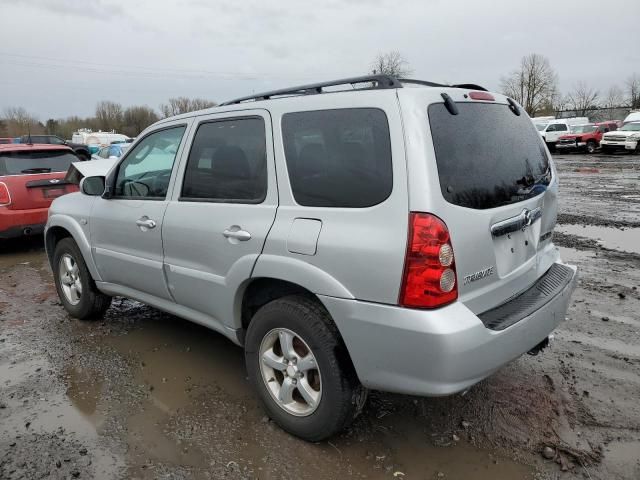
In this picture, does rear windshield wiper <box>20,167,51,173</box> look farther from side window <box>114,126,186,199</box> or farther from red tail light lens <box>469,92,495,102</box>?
red tail light lens <box>469,92,495,102</box>

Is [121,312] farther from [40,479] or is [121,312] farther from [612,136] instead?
[612,136]

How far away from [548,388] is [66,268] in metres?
4.20

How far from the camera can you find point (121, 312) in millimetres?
4973

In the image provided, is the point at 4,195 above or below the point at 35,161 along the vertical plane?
below

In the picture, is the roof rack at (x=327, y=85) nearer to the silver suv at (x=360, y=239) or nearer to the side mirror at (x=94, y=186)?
the silver suv at (x=360, y=239)

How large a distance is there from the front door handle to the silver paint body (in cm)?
31

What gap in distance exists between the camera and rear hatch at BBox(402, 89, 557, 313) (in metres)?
2.33

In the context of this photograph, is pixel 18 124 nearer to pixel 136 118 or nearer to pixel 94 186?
pixel 136 118

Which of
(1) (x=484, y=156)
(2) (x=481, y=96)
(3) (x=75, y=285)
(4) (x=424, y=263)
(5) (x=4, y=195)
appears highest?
(2) (x=481, y=96)

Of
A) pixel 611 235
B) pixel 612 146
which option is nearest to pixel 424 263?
pixel 611 235

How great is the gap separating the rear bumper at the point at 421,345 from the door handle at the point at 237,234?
64 centimetres

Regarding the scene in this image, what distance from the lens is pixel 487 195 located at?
251 centimetres

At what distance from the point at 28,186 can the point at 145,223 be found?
4.89m

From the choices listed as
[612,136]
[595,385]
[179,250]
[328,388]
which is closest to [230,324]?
[179,250]
